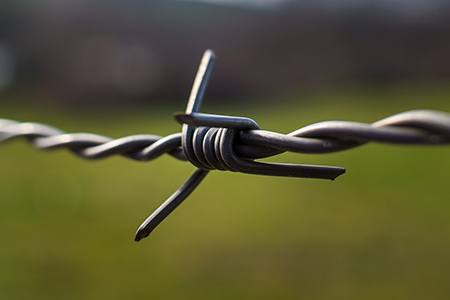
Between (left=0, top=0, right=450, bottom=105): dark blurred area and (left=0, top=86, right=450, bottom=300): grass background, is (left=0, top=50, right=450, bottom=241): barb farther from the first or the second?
(left=0, top=0, right=450, bottom=105): dark blurred area

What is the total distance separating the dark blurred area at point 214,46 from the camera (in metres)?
8.06

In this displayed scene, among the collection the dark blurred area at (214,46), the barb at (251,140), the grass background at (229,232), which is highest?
the dark blurred area at (214,46)

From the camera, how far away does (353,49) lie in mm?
9547

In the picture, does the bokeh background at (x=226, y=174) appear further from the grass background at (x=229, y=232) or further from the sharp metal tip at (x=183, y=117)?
the sharp metal tip at (x=183, y=117)

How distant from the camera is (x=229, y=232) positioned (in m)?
2.60

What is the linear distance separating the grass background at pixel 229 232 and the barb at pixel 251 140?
144cm

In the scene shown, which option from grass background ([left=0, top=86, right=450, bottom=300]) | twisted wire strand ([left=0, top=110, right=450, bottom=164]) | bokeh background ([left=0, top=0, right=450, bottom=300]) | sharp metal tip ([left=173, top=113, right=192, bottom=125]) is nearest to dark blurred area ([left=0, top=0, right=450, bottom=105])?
bokeh background ([left=0, top=0, right=450, bottom=300])

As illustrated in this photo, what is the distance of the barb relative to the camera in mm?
245

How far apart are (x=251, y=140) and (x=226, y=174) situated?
402cm

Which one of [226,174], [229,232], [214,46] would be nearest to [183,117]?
[229,232]

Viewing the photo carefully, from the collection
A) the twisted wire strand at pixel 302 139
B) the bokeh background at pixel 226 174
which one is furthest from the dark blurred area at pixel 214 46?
the twisted wire strand at pixel 302 139

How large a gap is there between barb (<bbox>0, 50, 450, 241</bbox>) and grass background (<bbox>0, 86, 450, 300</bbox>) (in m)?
1.44

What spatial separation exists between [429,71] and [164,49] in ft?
13.4

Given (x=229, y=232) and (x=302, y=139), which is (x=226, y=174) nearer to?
(x=229, y=232)
